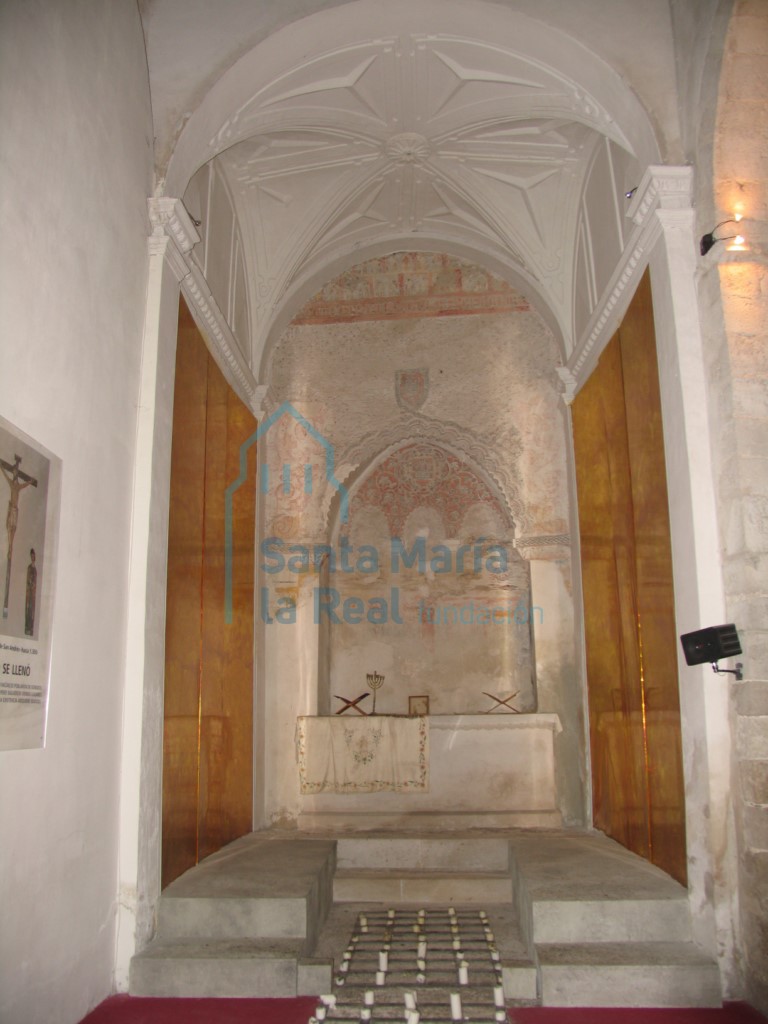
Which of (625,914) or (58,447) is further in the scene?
(625,914)

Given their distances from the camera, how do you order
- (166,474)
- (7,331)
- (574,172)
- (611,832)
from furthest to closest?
(574,172) < (611,832) < (166,474) < (7,331)

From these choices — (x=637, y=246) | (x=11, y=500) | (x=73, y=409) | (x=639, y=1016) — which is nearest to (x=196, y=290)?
(x=73, y=409)

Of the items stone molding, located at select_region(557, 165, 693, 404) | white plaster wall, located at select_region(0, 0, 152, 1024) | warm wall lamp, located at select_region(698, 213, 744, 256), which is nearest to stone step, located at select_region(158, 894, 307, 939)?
white plaster wall, located at select_region(0, 0, 152, 1024)

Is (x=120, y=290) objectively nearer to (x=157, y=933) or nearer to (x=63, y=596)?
(x=63, y=596)

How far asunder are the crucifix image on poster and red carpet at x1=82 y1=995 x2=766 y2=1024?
7.30ft

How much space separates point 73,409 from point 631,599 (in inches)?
161

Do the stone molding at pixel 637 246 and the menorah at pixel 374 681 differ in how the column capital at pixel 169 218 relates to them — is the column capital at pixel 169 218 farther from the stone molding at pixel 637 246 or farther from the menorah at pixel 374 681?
the menorah at pixel 374 681

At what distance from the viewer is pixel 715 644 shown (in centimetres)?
452

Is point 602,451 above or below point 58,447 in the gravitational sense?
above

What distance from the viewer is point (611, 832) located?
6984 millimetres

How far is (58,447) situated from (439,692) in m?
5.83

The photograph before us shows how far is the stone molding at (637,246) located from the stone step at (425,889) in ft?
14.2

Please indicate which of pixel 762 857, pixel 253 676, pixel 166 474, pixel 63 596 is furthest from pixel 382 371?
pixel 762 857

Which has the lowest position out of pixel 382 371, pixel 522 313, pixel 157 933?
pixel 157 933
